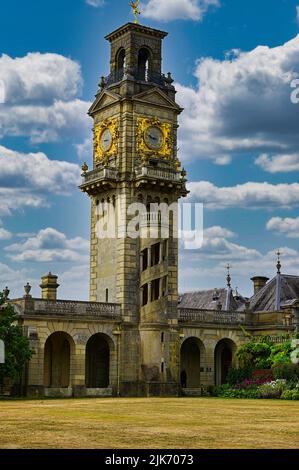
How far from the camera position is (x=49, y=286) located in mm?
64500

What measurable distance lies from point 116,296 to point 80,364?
5634 millimetres

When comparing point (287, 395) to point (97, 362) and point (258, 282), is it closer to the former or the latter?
point (97, 362)

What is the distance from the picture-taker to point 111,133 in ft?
208

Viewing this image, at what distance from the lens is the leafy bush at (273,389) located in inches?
2157

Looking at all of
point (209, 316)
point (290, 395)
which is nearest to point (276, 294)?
point (209, 316)

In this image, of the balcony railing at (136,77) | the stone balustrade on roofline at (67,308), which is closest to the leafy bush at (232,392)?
A: the stone balustrade on roofline at (67,308)

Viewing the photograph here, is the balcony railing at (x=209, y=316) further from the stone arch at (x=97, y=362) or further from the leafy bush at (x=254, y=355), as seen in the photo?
the stone arch at (x=97, y=362)

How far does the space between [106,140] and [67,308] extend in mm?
13281

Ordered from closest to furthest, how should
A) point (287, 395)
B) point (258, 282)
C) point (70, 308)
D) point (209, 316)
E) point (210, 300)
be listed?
point (287, 395) < point (70, 308) < point (209, 316) < point (258, 282) < point (210, 300)

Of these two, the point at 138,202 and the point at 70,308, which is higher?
the point at 138,202

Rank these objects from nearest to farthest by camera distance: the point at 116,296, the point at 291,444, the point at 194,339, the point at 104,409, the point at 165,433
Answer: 1. the point at 291,444
2. the point at 165,433
3. the point at 104,409
4. the point at 116,296
5. the point at 194,339

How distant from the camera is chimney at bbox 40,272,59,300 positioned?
64.5m
